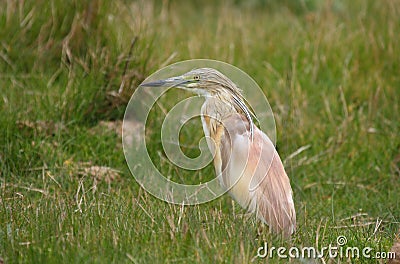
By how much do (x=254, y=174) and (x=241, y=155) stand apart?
0.13m

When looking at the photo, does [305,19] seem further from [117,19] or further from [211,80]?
[211,80]

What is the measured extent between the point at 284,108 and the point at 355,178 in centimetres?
102

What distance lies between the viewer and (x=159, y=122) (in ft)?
20.0

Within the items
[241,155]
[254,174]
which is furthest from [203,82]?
[254,174]

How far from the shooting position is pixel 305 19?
340 inches

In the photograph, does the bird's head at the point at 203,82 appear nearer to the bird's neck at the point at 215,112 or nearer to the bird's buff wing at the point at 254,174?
the bird's neck at the point at 215,112

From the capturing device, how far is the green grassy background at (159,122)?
3.76 meters

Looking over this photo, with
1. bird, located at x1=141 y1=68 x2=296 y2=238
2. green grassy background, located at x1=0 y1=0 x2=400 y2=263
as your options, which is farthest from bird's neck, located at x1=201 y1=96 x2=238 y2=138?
green grassy background, located at x1=0 y1=0 x2=400 y2=263

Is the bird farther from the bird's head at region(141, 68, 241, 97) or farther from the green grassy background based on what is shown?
the green grassy background

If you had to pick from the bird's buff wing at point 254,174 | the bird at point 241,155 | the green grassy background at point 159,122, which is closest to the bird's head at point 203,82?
the bird at point 241,155

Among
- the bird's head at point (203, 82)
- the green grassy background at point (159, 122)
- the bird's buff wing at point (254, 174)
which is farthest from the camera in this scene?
the bird's head at point (203, 82)

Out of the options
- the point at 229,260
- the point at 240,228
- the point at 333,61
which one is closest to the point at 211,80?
the point at 240,228

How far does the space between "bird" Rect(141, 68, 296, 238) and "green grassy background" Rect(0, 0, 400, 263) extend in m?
0.13

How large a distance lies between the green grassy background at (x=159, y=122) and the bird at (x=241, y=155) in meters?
0.13
